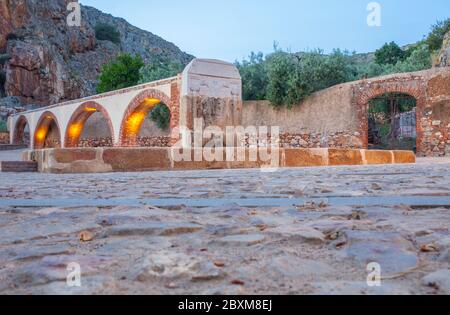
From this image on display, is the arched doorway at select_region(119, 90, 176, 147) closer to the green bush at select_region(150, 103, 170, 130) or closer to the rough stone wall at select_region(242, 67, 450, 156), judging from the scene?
the green bush at select_region(150, 103, 170, 130)

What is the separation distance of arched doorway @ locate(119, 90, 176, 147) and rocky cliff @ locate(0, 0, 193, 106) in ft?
50.4

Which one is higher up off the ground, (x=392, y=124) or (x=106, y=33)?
(x=106, y=33)

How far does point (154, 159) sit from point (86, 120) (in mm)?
14689

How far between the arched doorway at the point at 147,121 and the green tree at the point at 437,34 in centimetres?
1785

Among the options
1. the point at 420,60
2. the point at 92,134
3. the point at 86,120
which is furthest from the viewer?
the point at 420,60

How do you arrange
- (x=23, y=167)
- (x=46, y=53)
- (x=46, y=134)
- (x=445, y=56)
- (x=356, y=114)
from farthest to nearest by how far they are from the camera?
(x=46, y=53), (x=46, y=134), (x=445, y=56), (x=356, y=114), (x=23, y=167)

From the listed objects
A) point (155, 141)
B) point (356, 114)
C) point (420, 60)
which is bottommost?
point (155, 141)

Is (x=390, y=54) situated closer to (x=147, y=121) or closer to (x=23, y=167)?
(x=147, y=121)

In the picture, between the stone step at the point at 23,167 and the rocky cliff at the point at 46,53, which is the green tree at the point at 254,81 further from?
the rocky cliff at the point at 46,53

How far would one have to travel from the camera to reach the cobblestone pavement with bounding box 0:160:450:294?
0.99 meters

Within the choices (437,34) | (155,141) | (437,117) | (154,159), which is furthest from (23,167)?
(437,34)

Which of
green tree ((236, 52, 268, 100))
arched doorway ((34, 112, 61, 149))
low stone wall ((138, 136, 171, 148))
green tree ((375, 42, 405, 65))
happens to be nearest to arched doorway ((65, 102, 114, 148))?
arched doorway ((34, 112, 61, 149))

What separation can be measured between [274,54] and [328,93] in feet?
15.9

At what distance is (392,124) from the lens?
17141 millimetres
